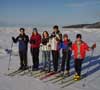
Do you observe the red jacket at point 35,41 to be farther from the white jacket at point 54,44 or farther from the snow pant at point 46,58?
the white jacket at point 54,44

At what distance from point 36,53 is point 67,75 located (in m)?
1.52

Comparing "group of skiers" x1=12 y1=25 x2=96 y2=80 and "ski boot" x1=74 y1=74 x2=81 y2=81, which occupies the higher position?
"group of skiers" x1=12 y1=25 x2=96 y2=80

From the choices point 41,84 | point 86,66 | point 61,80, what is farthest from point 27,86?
point 86,66

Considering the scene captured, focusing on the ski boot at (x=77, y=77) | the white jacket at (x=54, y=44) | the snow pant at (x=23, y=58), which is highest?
the white jacket at (x=54, y=44)

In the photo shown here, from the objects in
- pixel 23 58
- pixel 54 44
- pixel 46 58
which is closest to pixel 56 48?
pixel 54 44

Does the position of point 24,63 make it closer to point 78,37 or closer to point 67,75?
point 67,75

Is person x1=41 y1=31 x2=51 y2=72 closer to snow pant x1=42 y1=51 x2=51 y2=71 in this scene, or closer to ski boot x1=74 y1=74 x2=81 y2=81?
snow pant x1=42 y1=51 x2=51 y2=71

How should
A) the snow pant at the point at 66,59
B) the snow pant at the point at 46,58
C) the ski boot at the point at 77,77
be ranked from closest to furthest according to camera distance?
the ski boot at the point at 77,77 < the snow pant at the point at 66,59 < the snow pant at the point at 46,58

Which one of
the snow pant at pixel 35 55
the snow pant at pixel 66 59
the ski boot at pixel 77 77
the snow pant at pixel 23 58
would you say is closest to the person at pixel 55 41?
the snow pant at pixel 66 59

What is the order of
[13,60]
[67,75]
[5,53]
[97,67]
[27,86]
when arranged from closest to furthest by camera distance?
[27,86]
[67,75]
[97,67]
[13,60]
[5,53]

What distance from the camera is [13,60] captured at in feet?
44.9

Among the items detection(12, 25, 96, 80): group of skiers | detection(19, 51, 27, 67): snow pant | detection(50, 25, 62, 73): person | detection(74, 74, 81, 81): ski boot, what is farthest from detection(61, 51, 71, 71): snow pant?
detection(19, 51, 27, 67): snow pant

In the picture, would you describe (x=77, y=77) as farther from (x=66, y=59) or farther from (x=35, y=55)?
(x=35, y=55)

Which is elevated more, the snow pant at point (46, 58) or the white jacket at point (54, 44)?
the white jacket at point (54, 44)
